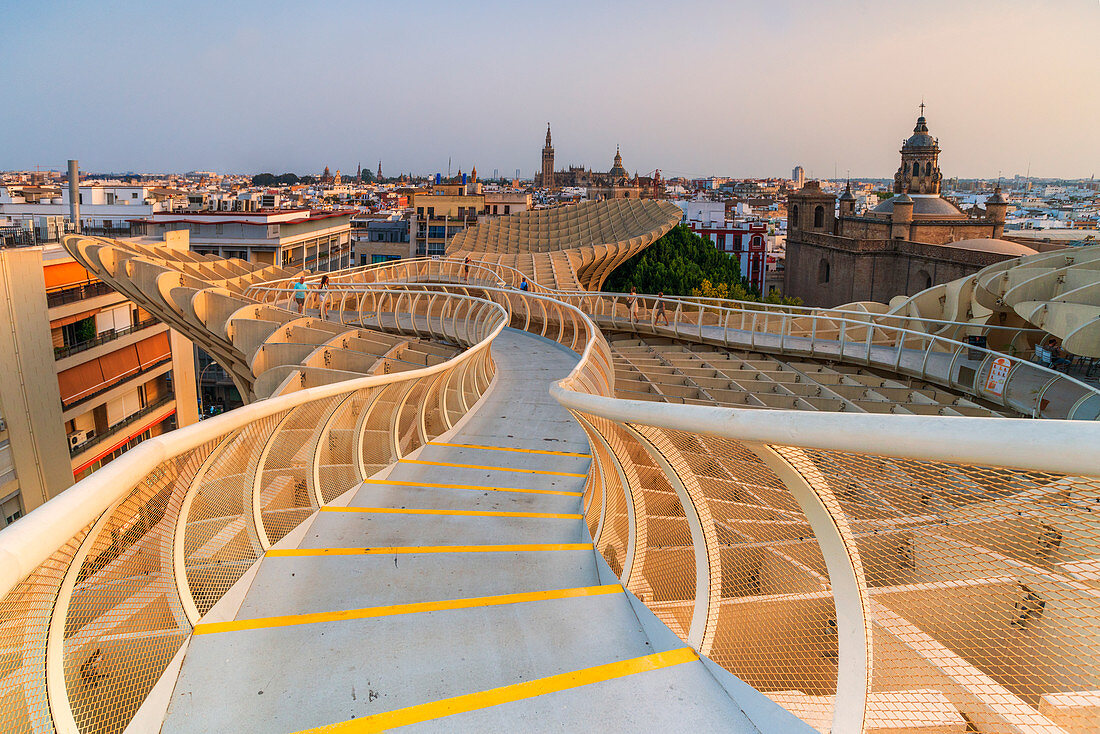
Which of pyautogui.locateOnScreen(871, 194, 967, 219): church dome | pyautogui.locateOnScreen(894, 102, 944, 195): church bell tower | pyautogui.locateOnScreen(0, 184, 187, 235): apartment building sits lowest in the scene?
pyautogui.locateOnScreen(0, 184, 187, 235): apartment building

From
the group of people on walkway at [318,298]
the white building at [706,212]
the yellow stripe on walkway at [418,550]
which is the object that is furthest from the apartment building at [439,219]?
the yellow stripe on walkway at [418,550]

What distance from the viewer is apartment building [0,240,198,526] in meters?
17.7

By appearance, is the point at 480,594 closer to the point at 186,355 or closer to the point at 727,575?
the point at 727,575

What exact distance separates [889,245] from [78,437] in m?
41.3

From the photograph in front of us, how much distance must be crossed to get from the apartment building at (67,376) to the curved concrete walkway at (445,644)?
15.9 m

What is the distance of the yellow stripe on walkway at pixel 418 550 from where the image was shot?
3.51 metres

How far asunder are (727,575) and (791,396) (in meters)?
8.15

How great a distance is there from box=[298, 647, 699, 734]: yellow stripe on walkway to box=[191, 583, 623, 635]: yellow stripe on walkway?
1.84ft

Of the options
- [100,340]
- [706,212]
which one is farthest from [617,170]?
[100,340]

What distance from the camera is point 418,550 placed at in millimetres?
3629

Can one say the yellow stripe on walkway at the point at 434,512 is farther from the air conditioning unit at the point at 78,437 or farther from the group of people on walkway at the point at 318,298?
the air conditioning unit at the point at 78,437

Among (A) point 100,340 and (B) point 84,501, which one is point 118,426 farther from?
(B) point 84,501

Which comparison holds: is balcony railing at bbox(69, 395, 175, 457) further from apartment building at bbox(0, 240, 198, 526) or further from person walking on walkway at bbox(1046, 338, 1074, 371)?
person walking on walkway at bbox(1046, 338, 1074, 371)

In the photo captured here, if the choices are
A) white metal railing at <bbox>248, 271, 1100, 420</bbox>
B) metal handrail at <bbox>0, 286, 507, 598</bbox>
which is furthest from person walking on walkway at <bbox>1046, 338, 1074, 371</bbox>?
metal handrail at <bbox>0, 286, 507, 598</bbox>
